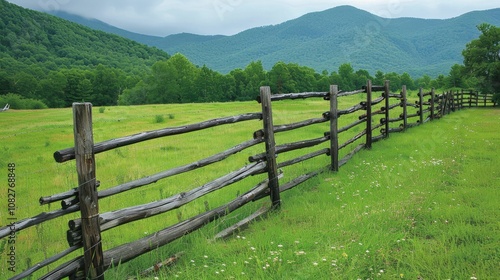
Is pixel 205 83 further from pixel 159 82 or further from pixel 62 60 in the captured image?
pixel 62 60

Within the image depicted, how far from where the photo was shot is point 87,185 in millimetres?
3256

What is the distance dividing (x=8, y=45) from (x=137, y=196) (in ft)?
476

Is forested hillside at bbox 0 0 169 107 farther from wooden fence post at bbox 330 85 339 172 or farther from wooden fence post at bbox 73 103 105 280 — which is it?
wooden fence post at bbox 73 103 105 280

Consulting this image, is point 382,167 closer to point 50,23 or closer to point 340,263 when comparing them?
point 340,263

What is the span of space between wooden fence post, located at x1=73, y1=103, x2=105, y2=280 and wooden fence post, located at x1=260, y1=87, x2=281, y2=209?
2.92 metres

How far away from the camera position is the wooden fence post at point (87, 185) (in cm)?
321

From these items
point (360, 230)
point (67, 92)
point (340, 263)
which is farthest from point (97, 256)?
point (67, 92)

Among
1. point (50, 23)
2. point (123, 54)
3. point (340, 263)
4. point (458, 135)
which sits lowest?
point (458, 135)

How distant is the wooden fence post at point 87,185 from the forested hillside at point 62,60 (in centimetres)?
8301

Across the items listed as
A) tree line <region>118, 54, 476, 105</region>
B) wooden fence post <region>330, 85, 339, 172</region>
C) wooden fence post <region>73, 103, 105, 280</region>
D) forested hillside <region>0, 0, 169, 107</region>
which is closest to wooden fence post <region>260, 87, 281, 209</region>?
wooden fence post <region>330, 85, 339, 172</region>

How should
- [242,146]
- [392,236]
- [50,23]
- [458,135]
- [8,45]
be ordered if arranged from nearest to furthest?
[392,236] → [242,146] → [458,135] → [8,45] → [50,23]

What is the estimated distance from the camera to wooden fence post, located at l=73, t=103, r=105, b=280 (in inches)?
126

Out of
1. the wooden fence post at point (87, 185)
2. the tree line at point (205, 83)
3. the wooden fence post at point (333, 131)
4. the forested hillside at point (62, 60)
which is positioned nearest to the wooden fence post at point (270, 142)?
the wooden fence post at point (333, 131)

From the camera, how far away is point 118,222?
3.55m
